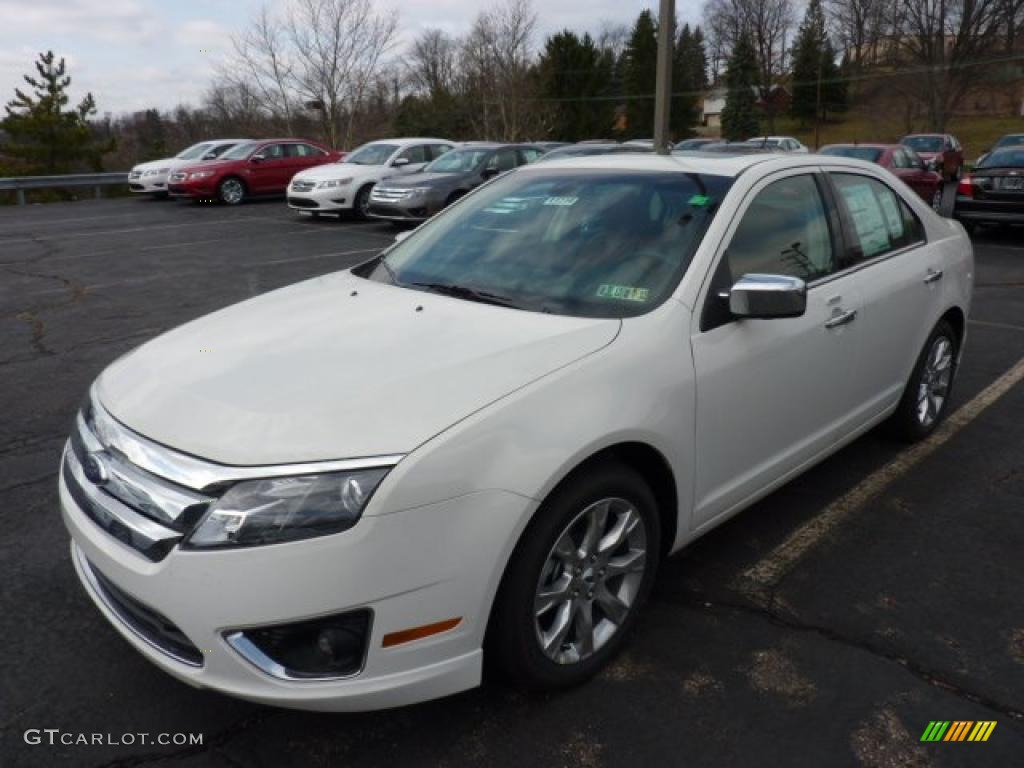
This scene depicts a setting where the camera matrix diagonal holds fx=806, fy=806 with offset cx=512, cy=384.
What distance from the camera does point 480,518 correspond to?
2.10 metres

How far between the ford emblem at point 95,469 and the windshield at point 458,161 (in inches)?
504

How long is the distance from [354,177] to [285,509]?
1466 cm

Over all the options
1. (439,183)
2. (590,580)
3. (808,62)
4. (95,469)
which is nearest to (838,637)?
(590,580)

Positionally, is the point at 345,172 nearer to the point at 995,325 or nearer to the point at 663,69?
the point at 663,69

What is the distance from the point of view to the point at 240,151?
65.5 feet

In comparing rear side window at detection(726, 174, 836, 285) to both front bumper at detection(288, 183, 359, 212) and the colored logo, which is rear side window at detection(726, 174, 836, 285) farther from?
front bumper at detection(288, 183, 359, 212)

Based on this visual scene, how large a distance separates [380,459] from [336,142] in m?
39.3

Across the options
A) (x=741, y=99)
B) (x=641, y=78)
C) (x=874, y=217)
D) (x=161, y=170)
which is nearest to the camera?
(x=874, y=217)

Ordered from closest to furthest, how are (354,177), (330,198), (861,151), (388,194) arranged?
1. (388,194)
2. (861,151)
3. (330,198)
4. (354,177)

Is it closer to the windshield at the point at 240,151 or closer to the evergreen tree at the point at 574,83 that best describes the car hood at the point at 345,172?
the windshield at the point at 240,151

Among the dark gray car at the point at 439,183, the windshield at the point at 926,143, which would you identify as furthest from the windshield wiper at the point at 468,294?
the windshield at the point at 926,143

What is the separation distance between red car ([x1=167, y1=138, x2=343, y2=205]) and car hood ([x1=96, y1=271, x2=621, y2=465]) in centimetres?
1733

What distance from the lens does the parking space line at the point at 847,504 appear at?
3238 mm

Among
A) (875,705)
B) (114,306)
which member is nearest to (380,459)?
(875,705)
